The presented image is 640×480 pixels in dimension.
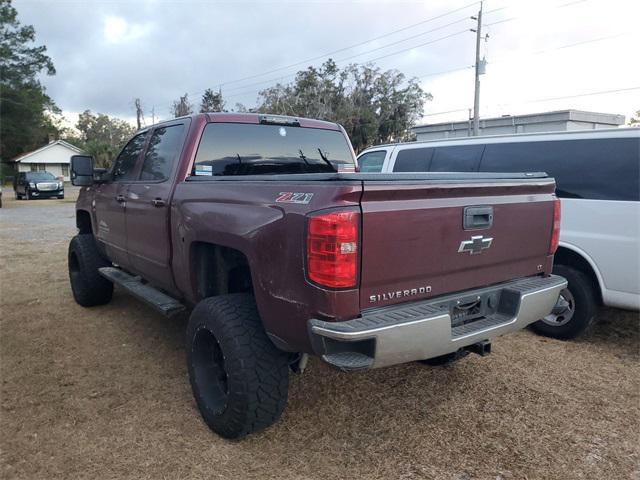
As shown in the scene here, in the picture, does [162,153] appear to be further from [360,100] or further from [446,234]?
[360,100]

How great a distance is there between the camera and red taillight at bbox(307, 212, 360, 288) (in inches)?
86.1

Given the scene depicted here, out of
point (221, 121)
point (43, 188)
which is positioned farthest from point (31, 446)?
point (43, 188)

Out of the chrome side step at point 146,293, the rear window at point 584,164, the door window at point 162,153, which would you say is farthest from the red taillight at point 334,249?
the rear window at point 584,164

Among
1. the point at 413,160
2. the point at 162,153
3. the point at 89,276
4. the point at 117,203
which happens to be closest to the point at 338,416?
the point at 162,153

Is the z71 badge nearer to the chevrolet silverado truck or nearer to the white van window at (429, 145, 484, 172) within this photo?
the chevrolet silverado truck

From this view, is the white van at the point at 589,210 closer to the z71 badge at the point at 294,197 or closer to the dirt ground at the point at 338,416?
the dirt ground at the point at 338,416

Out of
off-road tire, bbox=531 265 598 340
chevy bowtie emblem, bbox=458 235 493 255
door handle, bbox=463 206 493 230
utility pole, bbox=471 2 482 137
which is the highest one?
utility pole, bbox=471 2 482 137

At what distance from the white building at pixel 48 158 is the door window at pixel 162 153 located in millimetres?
53534

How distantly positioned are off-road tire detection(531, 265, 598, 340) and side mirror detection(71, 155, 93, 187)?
15.7ft

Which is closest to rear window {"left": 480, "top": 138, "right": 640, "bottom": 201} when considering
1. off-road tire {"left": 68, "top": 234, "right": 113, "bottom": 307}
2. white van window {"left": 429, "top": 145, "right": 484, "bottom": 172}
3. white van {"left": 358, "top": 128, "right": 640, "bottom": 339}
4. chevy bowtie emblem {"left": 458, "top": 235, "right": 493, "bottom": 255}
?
white van {"left": 358, "top": 128, "right": 640, "bottom": 339}

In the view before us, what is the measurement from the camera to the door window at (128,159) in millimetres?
4453

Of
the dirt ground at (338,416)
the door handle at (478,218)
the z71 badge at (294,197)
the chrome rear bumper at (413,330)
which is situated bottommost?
the dirt ground at (338,416)

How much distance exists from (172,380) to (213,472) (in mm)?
1222

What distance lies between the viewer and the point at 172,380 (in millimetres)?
3641
